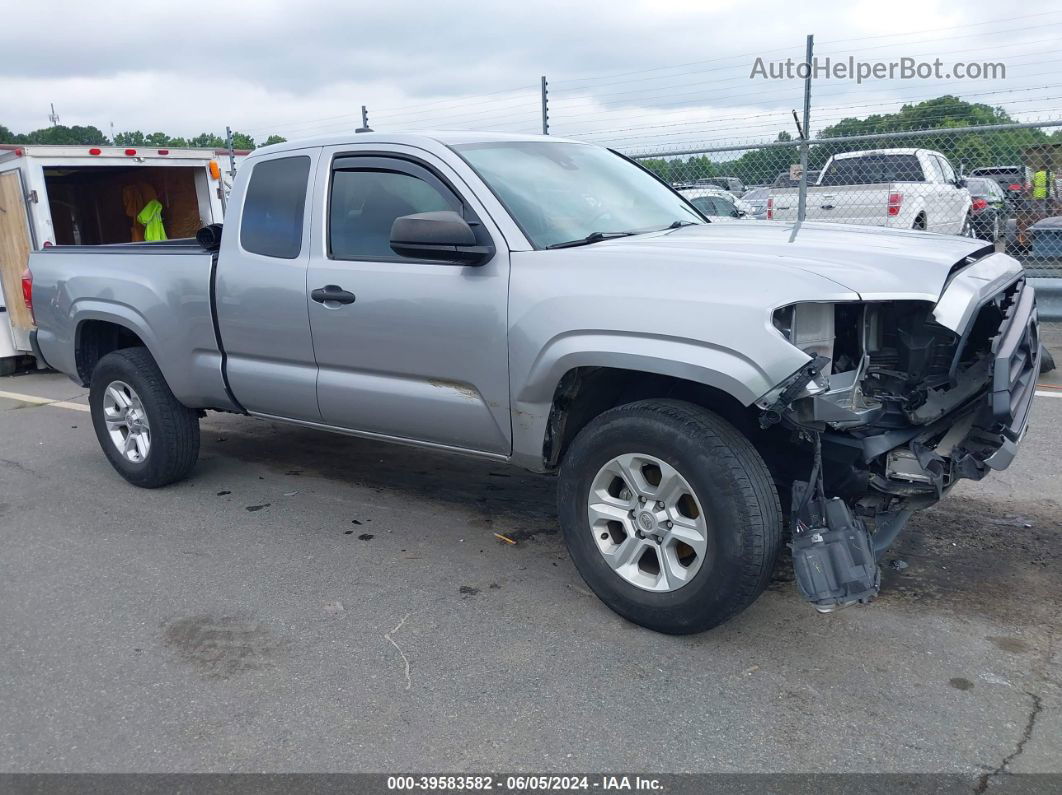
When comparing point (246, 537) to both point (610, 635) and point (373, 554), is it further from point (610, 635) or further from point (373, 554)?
point (610, 635)

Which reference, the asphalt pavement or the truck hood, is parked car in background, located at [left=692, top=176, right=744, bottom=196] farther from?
the truck hood

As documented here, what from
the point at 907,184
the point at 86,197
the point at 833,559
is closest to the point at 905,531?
the point at 833,559

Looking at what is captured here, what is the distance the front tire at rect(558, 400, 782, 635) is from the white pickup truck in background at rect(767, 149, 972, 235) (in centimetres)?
822

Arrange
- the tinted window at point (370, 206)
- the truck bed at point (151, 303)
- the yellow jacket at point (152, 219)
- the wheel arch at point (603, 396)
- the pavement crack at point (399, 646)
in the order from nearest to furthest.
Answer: the pavement crack at point (399, 646) < the wheel arch at point (603, 396) < the tinted window at point (370, 206) < the truck bed at point (151, 303) < the yellow jacket at point (152, 219)

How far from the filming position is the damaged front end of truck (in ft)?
10.3

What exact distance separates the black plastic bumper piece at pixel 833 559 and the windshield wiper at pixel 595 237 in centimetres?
147

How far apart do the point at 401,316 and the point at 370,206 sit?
0.66 metres

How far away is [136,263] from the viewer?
17.7 ft

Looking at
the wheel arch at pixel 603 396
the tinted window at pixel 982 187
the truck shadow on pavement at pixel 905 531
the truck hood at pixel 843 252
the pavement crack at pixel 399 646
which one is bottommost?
the truck shadow on pavement at pixel 905 531

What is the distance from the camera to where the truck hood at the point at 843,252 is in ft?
10.4

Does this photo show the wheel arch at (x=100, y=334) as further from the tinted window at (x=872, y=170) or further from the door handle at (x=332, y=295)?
the tinted window at (x=872, y=170)

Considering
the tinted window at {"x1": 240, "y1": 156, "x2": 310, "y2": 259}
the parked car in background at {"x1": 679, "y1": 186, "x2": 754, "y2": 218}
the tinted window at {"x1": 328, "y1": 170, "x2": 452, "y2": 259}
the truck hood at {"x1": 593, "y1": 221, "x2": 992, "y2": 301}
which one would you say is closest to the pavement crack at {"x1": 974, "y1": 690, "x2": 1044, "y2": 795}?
the truck hood at {"x1": 593, "y1": 221, "x2": 992, "y2": 301}

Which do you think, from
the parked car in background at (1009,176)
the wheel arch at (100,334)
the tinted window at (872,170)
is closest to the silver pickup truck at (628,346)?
the wheel arch at (100,334)

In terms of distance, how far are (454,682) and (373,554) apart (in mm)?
1329
